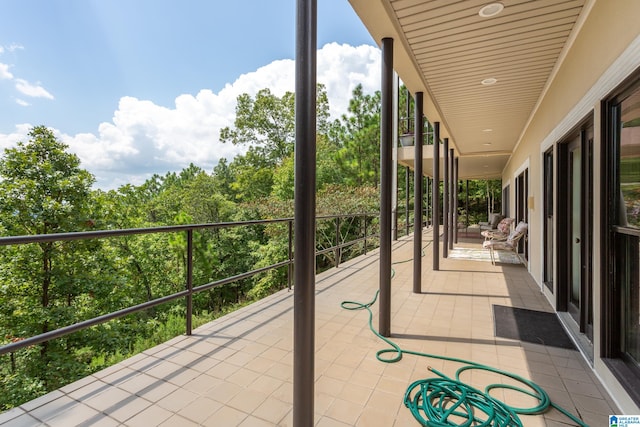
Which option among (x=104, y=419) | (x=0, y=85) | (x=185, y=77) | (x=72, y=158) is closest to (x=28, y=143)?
(x=72, y=158)

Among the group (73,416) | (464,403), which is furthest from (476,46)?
(73,416)

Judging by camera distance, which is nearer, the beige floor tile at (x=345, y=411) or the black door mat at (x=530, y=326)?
the beige floor tile at (x=345, y=411)

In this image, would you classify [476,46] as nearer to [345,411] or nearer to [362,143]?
[345,411]

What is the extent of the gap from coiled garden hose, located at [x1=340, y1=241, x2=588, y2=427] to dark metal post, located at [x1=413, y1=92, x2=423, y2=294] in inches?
71.8

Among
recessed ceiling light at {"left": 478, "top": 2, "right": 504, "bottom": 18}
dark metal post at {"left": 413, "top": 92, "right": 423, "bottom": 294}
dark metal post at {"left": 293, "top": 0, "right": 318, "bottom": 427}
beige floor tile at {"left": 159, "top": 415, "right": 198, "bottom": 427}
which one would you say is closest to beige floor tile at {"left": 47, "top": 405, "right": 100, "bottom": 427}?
beige floor tile at {"left": 159, "top": 415, "right": 198, "bottom": 427}

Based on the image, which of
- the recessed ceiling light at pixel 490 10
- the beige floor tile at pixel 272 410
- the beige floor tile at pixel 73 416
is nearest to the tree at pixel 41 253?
the beige floor tile at pixel 73 416

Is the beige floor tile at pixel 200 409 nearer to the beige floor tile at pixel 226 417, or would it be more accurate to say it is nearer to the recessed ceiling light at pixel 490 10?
the beige floor tile at pixel 226 417

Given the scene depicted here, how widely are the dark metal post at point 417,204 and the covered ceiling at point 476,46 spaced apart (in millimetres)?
306

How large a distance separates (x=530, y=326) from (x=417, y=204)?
161cm

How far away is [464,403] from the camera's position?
175cm

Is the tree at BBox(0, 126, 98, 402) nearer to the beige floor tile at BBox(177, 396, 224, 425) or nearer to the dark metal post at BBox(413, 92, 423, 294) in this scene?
the beige floor tile at BBox(177, 396, 224, 425)

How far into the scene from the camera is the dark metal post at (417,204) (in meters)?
3.79

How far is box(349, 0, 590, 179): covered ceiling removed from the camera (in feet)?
7.67

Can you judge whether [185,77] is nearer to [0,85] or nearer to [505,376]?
[0,85]
